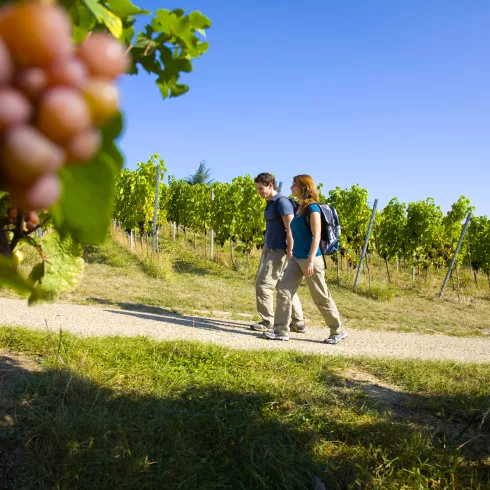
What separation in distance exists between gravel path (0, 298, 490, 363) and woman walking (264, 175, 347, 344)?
41cm

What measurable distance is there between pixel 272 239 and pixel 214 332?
4.43ft

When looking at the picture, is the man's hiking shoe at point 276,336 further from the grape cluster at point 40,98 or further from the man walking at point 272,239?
the grape cluster at point 40,98

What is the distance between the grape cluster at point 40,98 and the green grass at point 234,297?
6.76 meters

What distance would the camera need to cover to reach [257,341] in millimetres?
5156

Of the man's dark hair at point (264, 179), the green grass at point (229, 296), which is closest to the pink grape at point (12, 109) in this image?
the man's dark hair at point (264, 179)

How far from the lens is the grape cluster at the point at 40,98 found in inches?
11.0

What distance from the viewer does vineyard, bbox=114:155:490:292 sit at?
1462 centimetres

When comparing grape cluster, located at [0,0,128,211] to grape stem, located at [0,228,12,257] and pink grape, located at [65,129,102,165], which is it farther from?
grape stem, located at [0,228,12,257]

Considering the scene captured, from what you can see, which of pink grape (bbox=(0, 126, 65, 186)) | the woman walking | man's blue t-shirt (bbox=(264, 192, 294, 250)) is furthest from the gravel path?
pink grape (bbox=(0, 126, 65, 186))

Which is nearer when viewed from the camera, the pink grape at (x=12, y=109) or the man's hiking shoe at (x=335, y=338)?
the pink grape at (x=12, y=109)

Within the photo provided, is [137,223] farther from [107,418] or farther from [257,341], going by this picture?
[107,418]

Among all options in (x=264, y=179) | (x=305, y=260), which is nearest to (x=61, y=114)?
(x=305, y=260)

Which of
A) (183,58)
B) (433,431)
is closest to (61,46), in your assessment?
(183,58)

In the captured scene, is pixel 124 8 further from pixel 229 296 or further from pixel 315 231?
pixel 229 296
